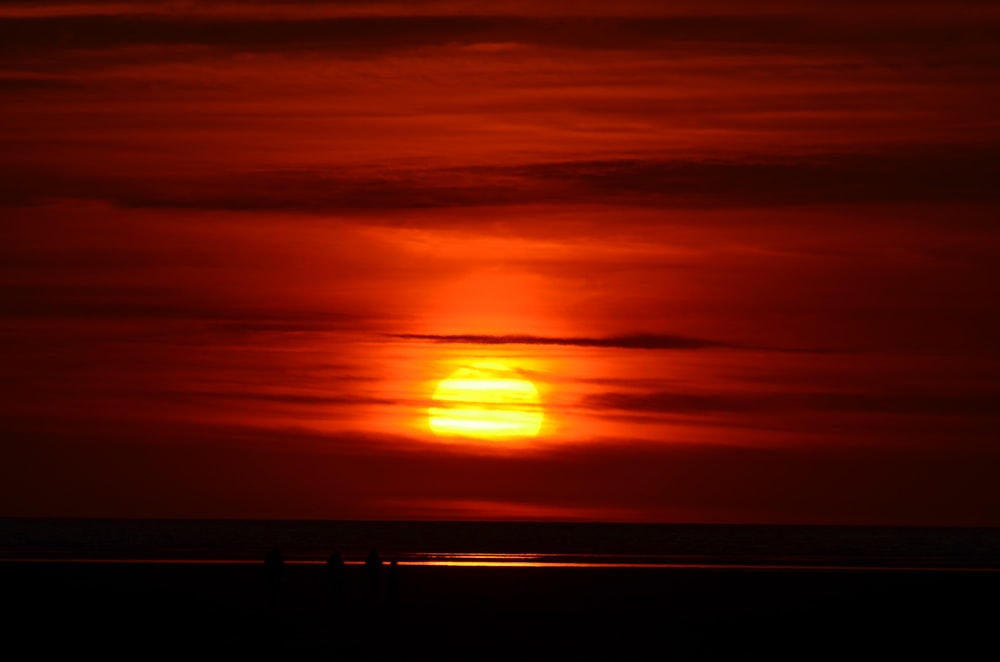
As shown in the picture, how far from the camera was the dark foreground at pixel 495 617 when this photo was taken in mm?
29453

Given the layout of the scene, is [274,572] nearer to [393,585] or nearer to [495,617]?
[393,585]

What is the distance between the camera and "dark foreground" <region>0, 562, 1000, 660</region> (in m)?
29.5

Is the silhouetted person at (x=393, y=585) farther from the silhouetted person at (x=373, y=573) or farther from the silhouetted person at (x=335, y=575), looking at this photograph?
the silhouetted person at (x=335, y=575)

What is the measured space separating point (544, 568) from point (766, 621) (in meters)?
24.9

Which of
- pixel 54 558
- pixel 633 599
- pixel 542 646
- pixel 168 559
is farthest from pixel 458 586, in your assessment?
pixel 54 558

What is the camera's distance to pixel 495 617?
36000 millimetres

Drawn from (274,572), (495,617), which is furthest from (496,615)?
(274,572)

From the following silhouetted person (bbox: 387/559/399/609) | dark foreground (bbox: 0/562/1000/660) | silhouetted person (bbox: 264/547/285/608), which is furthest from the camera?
silhouetted person (bbox: 264/547/285/608)

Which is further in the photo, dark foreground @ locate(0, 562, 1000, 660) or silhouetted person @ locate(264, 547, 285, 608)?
silhouetted person @ locate(264, 547, 285, 608)

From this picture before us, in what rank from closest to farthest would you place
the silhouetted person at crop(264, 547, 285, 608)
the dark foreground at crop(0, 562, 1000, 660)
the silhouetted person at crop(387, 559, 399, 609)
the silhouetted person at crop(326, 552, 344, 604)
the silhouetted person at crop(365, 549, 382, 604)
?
the dark foreground at crop(0, 562, 1000, 660) < the silhouetted person at crop(387, 559, 399, 609) < the silhouetted person at crop(365, 549, 382, 604) < the silhouetted person at crop(264, 547, 285, 608) < the silhouetted person at crop(326, 552, 344, 604)

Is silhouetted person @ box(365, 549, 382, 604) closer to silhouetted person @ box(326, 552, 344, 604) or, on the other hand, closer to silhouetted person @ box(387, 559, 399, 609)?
silhouetted person @ box(387, 559, 399, 609)

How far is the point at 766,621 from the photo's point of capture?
35.8 metres

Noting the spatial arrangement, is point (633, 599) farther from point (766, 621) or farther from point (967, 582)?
point (967, 582)

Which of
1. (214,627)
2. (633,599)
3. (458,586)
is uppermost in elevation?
(458,586)
